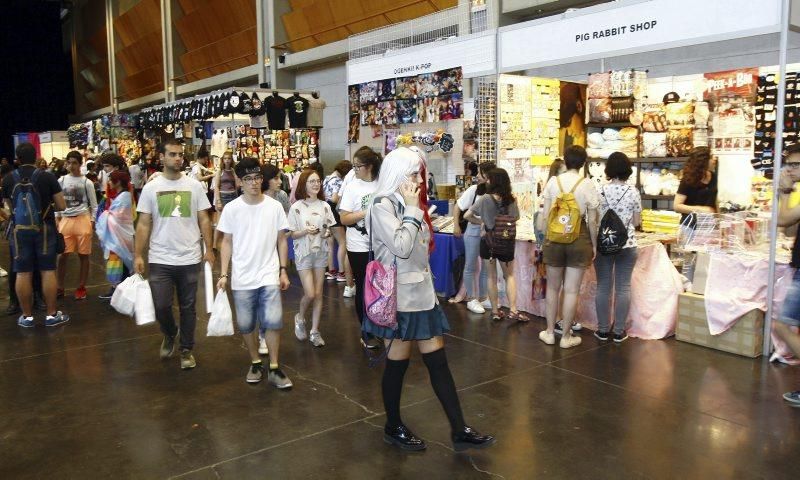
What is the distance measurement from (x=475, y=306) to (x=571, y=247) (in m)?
1.56

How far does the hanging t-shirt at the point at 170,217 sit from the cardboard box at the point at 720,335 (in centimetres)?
376

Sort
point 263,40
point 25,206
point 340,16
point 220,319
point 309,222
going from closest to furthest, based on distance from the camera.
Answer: point 220,319
point 309,222
point 25,206
point 340,16
point 263,40

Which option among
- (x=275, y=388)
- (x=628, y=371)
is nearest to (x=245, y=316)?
(x=275, y=388)

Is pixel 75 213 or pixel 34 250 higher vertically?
pixel 75 213

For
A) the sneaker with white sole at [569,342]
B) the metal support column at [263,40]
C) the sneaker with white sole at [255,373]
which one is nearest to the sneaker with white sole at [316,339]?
the sneaker with white sole at [255,373]

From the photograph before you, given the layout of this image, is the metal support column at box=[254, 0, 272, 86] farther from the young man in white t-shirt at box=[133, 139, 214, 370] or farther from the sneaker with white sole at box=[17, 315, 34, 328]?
the young man in white t-shirt at box=[133, 139, 214, 370]

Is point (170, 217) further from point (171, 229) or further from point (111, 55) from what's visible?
point (111, 55)

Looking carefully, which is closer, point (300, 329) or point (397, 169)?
point (397, 169)

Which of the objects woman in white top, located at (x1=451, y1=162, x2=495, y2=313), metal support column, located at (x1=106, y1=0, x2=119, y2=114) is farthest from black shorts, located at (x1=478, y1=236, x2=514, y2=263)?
metal support column, located at (x1=106, y1=0, x2=119, y2=114)

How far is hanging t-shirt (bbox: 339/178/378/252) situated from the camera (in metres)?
4.55

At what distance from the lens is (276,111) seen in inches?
406

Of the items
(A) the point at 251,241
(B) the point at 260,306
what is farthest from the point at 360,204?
(B) the point at 260,306

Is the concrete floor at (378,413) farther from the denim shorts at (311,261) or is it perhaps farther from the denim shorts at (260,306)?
the denim shorts at (311,261)

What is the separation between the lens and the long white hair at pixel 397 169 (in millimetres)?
2889
